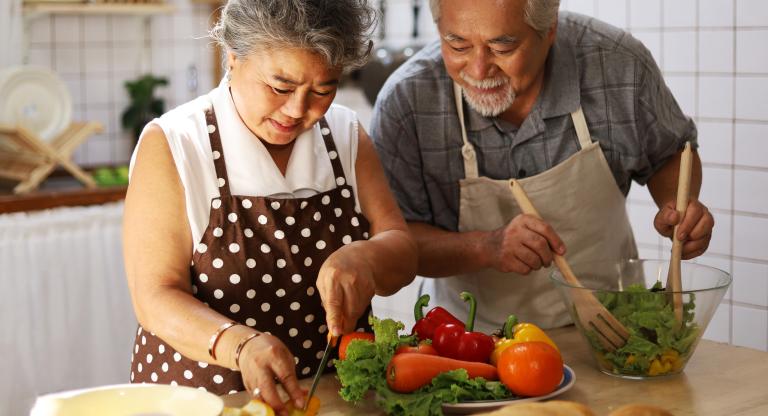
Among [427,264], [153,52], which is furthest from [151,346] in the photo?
[153,52]

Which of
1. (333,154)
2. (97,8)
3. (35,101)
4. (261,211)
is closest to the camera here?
(261,211)

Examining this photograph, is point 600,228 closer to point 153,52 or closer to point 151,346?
point 151,346

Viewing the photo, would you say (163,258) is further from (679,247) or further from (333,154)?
(679,247)

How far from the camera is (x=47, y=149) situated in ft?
11.6

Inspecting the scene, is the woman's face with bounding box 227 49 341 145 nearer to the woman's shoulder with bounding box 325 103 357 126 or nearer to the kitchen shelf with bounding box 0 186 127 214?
the woman's shoulder with bounding box 325 103 357 126

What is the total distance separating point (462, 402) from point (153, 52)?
3.19 m

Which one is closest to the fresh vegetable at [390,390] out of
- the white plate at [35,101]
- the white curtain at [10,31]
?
the white plate at [35,101]

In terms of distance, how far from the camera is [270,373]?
1.35m

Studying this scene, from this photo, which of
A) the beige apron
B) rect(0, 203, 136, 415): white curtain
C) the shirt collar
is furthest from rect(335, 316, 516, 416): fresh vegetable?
rect(0, 203, 136, 415): white curtain

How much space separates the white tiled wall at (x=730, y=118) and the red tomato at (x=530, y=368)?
156cm

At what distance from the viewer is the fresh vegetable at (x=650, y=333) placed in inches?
61.7

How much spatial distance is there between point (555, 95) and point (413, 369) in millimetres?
849

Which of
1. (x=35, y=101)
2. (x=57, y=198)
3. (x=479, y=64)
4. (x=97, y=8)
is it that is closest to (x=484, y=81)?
(x=479, y=64)

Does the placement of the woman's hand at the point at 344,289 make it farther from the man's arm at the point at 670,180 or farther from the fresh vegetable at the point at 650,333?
the man's arm at the point at 670,180
